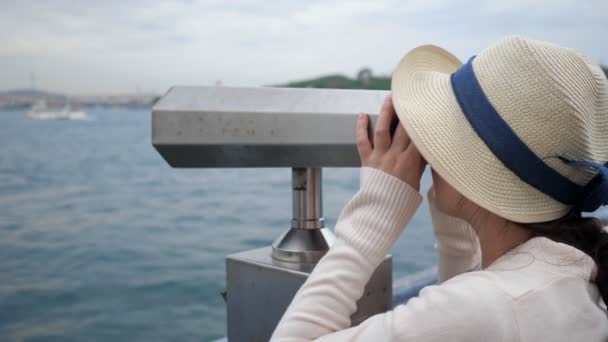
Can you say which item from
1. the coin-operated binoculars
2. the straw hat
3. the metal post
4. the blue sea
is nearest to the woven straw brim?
the straw hat

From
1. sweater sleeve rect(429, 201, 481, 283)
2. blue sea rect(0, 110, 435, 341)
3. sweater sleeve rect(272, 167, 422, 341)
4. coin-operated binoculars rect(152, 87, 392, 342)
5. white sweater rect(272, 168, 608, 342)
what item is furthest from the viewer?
blue sea rect(0, 110, 435, 341)

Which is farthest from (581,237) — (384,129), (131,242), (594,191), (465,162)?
(131,242)

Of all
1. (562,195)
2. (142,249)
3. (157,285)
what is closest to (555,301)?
(562,195)

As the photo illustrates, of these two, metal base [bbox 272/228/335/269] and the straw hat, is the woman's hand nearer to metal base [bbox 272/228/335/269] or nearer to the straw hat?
the straw hat

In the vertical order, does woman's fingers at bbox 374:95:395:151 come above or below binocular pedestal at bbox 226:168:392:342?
above

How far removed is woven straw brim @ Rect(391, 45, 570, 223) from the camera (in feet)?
2.38

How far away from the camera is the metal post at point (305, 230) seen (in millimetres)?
1013

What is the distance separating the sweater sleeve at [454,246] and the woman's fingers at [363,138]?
208 mm

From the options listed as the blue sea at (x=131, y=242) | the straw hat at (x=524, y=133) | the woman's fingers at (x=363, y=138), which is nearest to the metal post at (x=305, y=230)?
the woman's fingers at (x=363, y=138)

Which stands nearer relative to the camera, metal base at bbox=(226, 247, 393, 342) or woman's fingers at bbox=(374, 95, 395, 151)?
woman's fingers at bbox=(374, 95, 395, 151)

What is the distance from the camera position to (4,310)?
6.00m

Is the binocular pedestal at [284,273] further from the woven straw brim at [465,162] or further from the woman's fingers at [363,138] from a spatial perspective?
the woven straw brim at [465,162]

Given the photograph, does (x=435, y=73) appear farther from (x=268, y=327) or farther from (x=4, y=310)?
(x=4, y=310)

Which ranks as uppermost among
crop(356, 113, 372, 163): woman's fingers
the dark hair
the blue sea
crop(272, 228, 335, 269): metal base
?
crop(356, 113, 372, 163): woman's fingers
